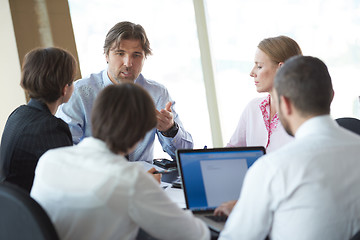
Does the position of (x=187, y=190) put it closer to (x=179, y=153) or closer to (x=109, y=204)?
(x=179, y=153)

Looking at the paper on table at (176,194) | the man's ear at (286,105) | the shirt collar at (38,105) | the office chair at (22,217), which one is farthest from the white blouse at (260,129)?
the office chair at (22,217)

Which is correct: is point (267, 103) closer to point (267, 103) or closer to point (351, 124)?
point (267, 103)

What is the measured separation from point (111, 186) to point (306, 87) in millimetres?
669

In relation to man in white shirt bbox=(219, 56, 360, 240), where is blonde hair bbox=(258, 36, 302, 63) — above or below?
above

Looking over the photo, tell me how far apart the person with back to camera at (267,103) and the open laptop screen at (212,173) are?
68 centimetres

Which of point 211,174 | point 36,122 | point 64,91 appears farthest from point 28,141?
point 211,174

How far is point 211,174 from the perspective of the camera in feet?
5.86

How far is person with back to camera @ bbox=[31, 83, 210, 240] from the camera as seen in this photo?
1254 millimetres

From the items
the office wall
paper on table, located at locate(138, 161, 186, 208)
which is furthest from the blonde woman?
the office wall

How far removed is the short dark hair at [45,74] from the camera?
1990 mm

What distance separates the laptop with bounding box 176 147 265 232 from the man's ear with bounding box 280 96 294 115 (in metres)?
0.43

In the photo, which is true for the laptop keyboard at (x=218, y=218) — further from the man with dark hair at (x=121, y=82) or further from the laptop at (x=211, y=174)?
the man with dark hair at (x=121, y=82)

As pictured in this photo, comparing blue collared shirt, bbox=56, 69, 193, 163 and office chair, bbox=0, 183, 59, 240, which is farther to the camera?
blue collared shirt, bbox=56, 69, 193, 163

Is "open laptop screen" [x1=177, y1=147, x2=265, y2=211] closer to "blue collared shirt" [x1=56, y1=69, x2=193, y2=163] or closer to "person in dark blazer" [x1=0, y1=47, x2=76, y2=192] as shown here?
"person in dark blazer" [x1=0, y1=47, x2=76, y2=192]
